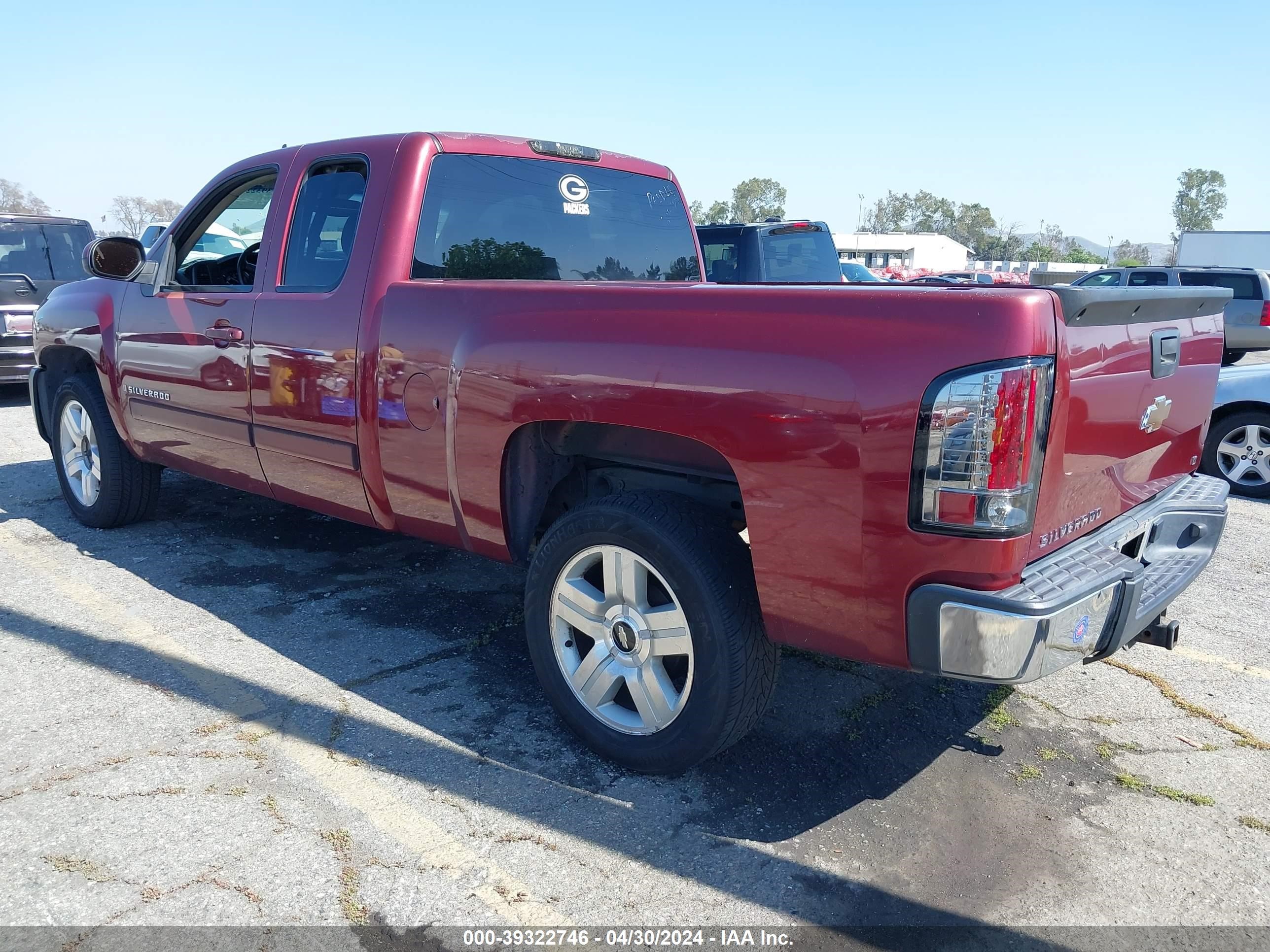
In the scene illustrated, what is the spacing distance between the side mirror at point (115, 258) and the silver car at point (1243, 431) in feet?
22.6

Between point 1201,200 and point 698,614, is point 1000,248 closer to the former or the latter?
point 1201,200

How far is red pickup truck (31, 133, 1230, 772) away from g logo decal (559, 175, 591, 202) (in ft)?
0.04

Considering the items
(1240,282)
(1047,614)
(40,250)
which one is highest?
(40,250)

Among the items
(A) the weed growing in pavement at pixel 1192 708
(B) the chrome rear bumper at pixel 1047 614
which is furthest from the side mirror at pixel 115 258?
(A) the weed growing in pavement at pixel 1192 708

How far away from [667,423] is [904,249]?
3565 inches

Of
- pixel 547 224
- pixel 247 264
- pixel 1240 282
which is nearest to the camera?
pixel 547 224

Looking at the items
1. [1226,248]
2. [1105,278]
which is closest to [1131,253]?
[1226,248]

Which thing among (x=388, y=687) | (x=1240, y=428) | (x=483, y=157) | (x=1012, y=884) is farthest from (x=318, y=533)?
(x=1240, y=428)

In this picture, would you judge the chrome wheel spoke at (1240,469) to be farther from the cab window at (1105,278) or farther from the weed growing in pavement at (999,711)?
the cab window at (1105,278)

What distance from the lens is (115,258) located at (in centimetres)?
481

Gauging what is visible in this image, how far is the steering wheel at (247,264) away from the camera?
192 inches

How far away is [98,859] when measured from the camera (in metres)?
2.53

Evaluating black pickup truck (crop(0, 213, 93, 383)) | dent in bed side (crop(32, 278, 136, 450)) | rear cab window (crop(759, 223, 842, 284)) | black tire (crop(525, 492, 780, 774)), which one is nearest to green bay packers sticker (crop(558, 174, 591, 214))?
black tire (crop(525, 492, 780, 774))

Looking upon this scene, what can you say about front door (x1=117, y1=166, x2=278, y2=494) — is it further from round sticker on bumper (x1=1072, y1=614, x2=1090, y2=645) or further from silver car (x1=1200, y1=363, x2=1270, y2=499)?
silver car (x1=1200, y1=363, x2=1270, y2=499)
